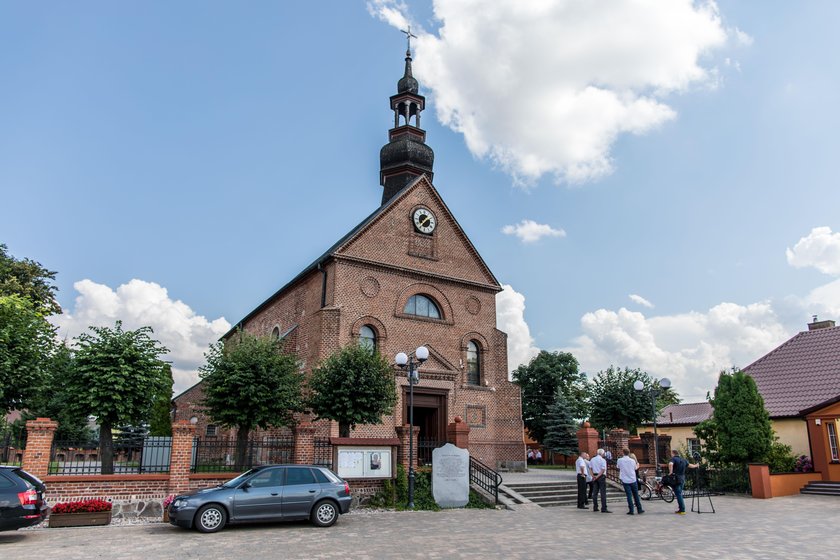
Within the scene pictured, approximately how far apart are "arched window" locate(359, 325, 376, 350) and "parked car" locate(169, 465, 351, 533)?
10024 mm

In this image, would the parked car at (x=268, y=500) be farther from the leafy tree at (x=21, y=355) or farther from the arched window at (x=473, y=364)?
the arched window at (x=473, y=364)

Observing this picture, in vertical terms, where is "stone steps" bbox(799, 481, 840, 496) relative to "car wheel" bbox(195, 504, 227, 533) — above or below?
below

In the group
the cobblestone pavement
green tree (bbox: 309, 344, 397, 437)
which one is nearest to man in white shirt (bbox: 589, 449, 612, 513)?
the cobblestone pavement

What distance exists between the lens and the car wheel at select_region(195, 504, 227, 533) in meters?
11.8

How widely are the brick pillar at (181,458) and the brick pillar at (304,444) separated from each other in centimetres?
267

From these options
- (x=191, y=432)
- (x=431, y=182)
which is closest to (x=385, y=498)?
(x=191, y=432)

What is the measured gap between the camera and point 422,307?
25.5 meters

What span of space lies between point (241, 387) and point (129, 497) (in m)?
4.87

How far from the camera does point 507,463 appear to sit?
977 inches

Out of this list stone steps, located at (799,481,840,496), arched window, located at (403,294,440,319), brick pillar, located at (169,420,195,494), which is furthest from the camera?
arched window, located at (403,294,440,319)

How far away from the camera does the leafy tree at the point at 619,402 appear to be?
93.9ft

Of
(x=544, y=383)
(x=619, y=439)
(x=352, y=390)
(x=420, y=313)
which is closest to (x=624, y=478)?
(x=619, y=439)

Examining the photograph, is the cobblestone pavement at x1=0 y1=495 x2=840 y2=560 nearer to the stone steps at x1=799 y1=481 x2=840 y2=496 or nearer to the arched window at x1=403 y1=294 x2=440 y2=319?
the stone steps at x1=799 y1=481 x2=840 y2=496

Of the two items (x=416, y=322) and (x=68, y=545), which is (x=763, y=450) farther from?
(x=68, y=545)
